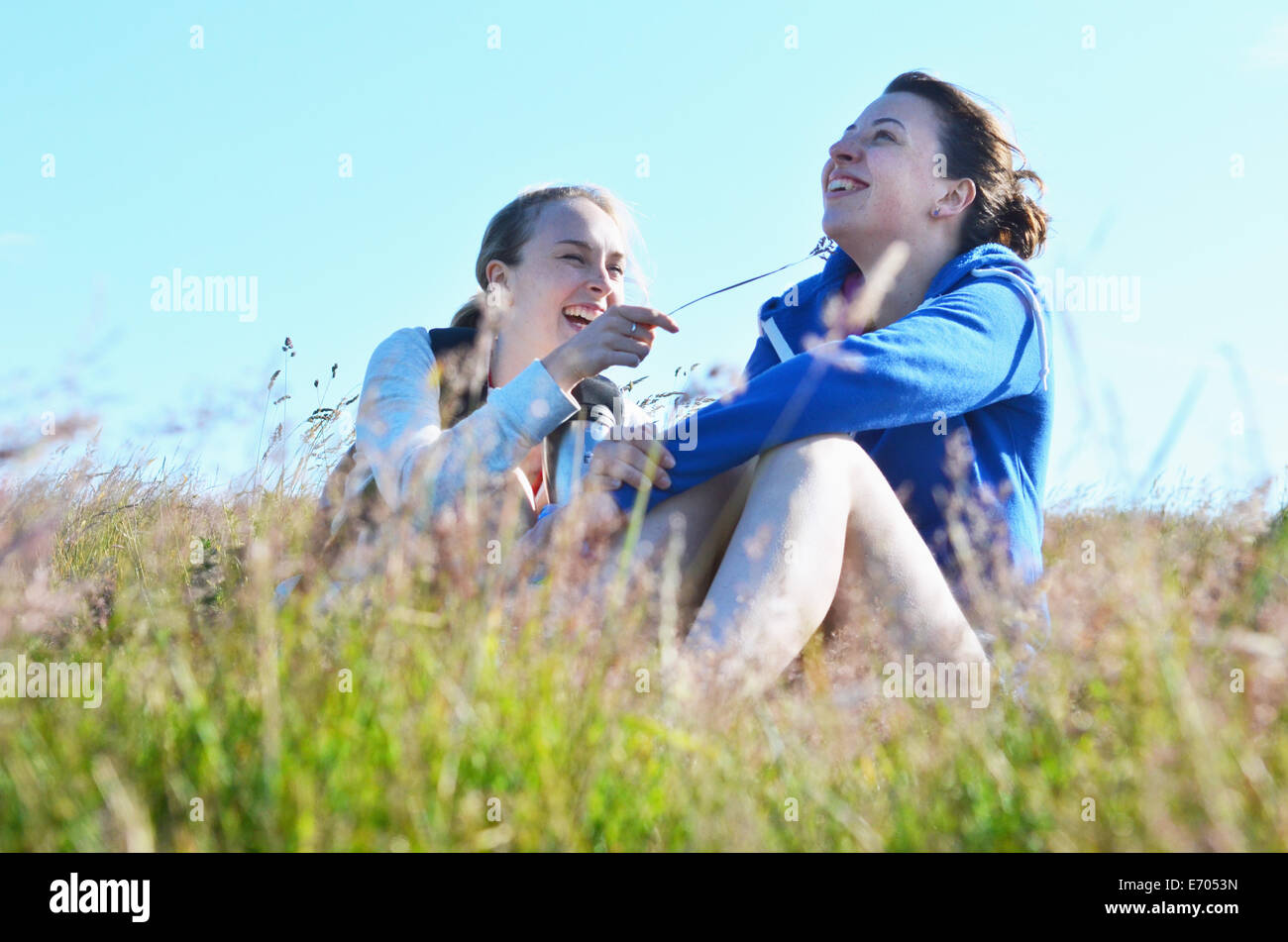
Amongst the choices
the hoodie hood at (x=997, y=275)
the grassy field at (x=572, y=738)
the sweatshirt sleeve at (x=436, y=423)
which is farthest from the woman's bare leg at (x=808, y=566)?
the hoodie hood at (x=997, y=275)

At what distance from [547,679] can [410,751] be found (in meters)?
0.29

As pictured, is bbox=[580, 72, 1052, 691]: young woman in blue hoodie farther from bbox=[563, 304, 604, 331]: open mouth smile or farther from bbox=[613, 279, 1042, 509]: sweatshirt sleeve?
bbox=[563, 304, 604, 331]: open mouth smile

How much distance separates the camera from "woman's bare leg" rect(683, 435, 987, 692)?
2369 millimetres

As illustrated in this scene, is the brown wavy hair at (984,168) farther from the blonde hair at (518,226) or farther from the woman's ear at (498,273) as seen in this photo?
the woman's ear at (498,273)

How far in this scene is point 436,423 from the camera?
3373 millimetres

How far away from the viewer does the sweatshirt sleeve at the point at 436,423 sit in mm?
2961

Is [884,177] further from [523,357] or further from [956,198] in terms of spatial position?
[523,357]

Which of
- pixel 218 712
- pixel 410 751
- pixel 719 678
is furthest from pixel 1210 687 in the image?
pixel 218 712

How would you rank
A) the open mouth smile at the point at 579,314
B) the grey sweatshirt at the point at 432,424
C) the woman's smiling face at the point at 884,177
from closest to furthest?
the grey sweatshirt at the point at 432,424 → the woman's smiling face at the point at 884,177 → the open mouth smile at the point at 579,314

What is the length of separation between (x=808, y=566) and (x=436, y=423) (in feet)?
4.56

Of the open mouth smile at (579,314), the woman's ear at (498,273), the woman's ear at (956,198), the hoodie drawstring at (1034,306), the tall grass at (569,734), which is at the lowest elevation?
the tall grass at (569,734)

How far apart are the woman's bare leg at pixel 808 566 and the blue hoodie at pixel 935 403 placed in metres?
0.11

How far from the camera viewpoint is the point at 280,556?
2.03m

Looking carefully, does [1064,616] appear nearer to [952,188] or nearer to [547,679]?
[547,679]
